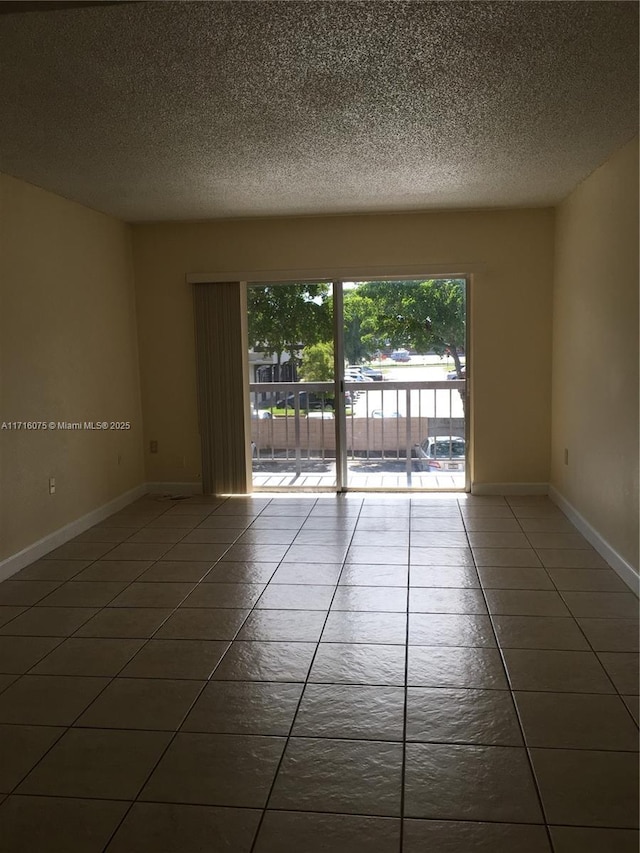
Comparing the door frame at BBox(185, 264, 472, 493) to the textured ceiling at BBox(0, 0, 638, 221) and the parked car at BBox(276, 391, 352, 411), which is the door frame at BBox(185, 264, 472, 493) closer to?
the parked car at BBox(276, 391, 352, 411)

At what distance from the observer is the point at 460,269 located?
5684 millimetres

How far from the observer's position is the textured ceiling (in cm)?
226

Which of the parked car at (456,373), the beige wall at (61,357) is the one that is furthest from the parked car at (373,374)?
the beige wall at (61,357)

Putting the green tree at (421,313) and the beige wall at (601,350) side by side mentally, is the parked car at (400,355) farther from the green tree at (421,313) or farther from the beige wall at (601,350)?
the beige wall at (601,350)

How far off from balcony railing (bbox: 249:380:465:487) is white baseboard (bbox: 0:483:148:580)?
1.31 m

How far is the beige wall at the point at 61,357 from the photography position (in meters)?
4.12

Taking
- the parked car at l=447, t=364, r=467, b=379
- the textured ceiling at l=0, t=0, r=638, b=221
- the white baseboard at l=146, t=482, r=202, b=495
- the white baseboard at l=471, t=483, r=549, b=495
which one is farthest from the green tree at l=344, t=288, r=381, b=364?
the white baseboard at l=146, t=482, r=202, b=495

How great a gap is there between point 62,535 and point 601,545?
3395 mm

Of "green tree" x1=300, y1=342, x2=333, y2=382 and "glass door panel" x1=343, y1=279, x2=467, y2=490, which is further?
"green tree" x1=300, y1=342, x2=333, y2=382

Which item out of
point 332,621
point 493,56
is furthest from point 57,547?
point 493,56

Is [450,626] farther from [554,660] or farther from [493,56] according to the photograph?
[493,56]

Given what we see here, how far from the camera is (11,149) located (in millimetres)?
3598

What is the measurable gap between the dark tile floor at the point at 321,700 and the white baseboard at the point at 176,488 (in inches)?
68.8

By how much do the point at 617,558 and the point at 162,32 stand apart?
130 inches
